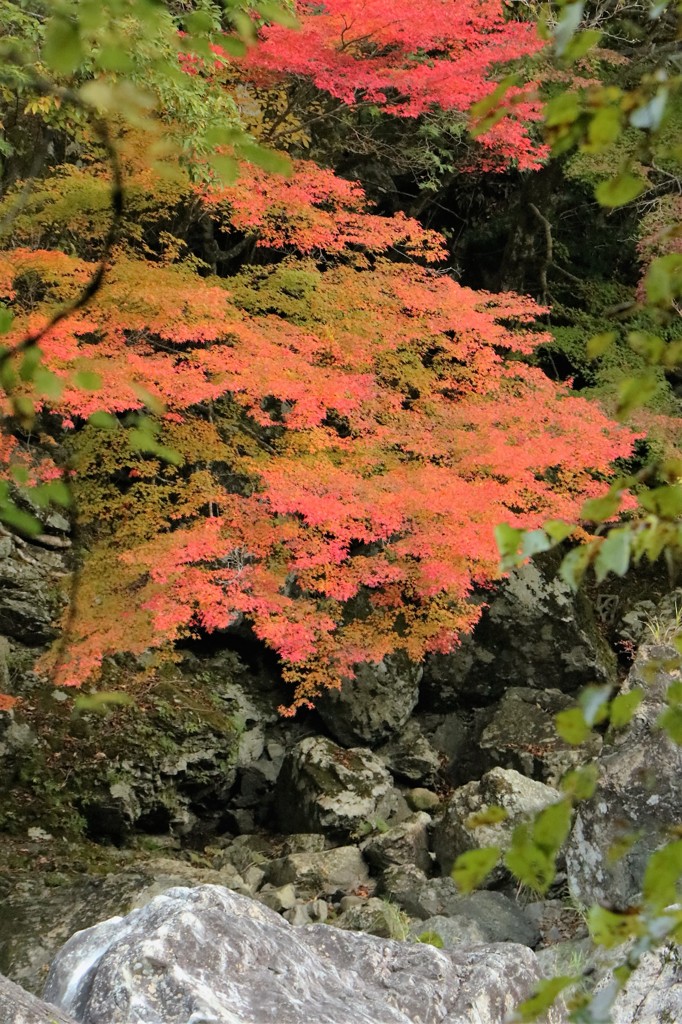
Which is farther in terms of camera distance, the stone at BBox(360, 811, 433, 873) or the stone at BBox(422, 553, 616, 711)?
the stone at BBox(422, 553, 616, 711)

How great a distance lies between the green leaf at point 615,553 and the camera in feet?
2.95

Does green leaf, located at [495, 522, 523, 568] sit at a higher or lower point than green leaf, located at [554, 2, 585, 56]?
lower

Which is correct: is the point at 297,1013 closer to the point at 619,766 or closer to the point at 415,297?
the point at 619,766

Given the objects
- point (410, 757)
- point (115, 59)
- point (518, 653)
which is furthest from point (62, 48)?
point (518, 653)

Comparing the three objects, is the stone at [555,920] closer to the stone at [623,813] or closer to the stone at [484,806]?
the stone at [623,813]

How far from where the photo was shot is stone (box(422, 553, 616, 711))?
12.1 m

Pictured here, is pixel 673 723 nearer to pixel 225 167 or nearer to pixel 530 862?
pixel 530 862

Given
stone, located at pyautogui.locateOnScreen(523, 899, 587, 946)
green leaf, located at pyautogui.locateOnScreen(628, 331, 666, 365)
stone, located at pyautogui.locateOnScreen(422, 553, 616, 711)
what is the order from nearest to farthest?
green leaf, located at pyautogui.locateOnScreen(628, 331, 666, 365)
stone, located at pyautogui.locateOnScreen(523, 899, 587, 946)
stone, located at pyautogui.locateOnScreen(422, 553, 616, 711)

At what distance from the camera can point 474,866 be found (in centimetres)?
95

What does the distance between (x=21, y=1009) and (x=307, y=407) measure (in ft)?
16.9

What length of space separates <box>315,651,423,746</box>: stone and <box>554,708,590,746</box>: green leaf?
10192mm

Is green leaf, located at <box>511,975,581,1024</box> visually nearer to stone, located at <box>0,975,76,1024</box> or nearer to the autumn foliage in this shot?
stone, located at <box>0,975,76,1024</box>

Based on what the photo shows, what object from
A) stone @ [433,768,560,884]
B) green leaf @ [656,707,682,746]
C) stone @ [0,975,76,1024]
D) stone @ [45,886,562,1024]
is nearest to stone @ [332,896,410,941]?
stone @ [433,768,560,884]

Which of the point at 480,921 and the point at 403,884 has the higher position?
the point at 480,921
